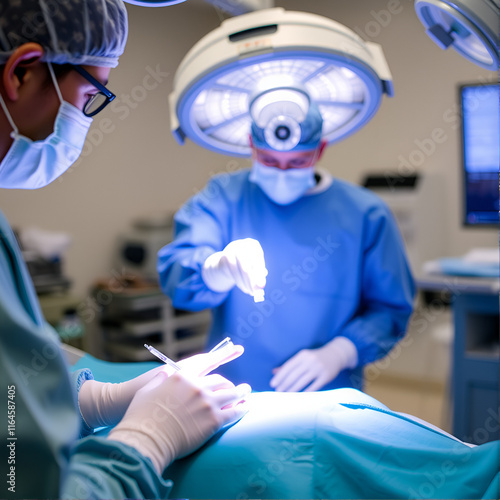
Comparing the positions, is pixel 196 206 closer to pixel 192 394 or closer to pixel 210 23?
pixel 210 23

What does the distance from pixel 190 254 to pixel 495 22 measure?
2.36ft

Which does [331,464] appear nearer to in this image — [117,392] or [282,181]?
[117,392]

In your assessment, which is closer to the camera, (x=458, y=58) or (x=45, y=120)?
(x=45, y=120)

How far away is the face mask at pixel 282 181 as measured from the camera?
3.93 ft

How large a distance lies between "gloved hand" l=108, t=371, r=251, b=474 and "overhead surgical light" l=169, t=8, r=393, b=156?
53 centimetres

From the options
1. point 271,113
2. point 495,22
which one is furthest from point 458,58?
point 271,113

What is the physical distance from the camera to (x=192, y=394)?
29.5 inches

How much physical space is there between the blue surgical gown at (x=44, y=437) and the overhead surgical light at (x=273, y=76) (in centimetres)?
53

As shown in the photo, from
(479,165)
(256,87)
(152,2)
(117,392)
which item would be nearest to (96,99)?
(152,2)

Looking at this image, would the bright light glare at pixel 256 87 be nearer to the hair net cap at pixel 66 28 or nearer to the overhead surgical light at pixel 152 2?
the overhead surgical light at pixel 152 2

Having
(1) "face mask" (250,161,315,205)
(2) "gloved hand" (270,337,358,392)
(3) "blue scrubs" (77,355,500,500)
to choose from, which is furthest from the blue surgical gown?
(1) "face mask" (250,161,315,205)

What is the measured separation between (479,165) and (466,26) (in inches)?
80.1

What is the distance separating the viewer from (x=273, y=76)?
41.4 inches

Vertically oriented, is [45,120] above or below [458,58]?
below
